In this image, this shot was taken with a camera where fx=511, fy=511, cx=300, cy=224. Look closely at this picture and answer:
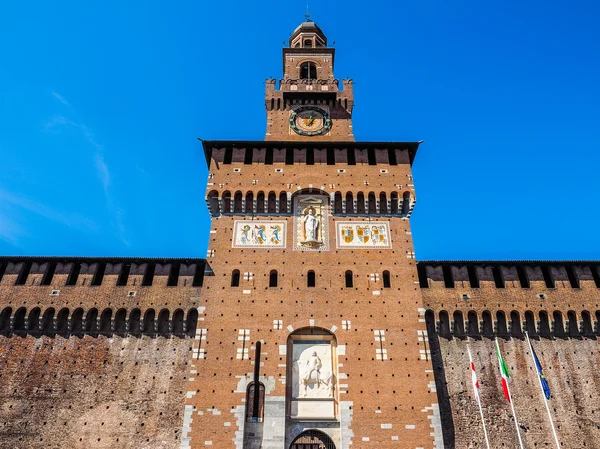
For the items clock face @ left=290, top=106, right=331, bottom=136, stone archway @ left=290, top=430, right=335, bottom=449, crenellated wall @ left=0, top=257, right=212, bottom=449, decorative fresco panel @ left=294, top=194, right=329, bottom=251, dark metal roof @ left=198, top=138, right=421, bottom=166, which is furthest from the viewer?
clock face @ left=290, top=106, right=331, bottom=136

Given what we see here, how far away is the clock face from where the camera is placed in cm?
2519

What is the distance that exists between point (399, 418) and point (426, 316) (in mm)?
5044

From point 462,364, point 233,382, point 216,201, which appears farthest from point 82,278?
point 462,364

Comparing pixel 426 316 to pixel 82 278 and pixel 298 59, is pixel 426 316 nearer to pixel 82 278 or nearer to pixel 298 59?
pixel 82 278

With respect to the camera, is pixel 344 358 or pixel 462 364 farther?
pixel 462 364

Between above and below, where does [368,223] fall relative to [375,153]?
below

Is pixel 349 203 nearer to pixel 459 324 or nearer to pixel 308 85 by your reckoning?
pixel 459 324

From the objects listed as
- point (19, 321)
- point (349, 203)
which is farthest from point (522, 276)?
point (19, 321)

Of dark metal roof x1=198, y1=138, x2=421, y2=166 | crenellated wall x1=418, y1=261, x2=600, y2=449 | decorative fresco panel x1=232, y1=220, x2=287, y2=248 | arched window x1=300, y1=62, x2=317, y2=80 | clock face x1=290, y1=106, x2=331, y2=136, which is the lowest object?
crenellated wall x1=418, y1=261, x2=600, y2=449

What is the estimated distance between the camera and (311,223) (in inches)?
824

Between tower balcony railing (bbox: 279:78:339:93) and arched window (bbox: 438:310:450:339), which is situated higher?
tower balcony railing (bbox: 279:78:339:93)

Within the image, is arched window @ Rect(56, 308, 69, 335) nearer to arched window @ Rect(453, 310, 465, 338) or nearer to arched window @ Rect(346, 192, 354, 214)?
arched window @ Rect(346, 192, 354, 214)

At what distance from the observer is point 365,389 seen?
17703 millimetres

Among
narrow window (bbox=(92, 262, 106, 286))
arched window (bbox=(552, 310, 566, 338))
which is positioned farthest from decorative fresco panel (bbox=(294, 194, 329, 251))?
arched window (bbox=(552, 310, 566, 338))
